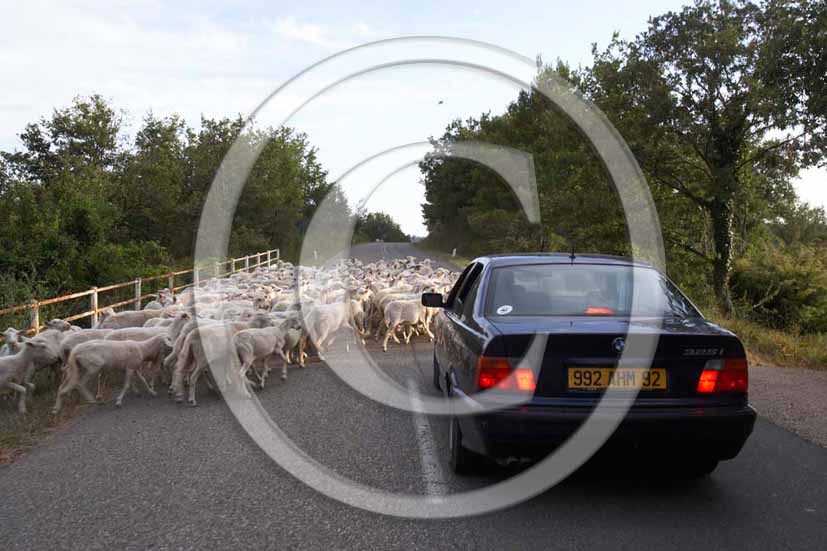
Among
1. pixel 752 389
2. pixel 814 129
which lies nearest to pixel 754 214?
pixel 814 129

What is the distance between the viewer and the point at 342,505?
484cm

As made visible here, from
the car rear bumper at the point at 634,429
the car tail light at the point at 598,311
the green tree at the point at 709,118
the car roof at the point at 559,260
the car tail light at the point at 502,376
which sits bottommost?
the car rear bumper at the point at 634,429

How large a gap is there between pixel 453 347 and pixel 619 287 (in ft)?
4.91

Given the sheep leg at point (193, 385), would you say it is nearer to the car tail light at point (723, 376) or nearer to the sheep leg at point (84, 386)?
the sheep leg at point (84, 386)

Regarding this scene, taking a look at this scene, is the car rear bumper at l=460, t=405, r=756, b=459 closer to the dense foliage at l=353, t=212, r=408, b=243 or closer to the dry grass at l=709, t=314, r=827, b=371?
the dry grass at l=709, t=314, r=827, b=371

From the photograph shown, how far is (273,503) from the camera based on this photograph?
4930 millimetres

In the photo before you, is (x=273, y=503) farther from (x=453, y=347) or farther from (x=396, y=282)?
(x=396, y=282)

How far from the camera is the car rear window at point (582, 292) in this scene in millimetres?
5367

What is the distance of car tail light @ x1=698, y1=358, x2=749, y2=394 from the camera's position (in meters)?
4.61

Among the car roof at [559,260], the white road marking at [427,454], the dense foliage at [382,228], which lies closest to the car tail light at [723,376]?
the car roof at [559,260]

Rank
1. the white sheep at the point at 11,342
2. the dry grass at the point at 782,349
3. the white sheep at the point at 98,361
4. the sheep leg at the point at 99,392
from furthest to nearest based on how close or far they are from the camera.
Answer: the dry grass at the point at 782,349 → the white sheep at the point at 11,342 → the sheep leg at the point at 99,392 → the white sheep at the point at 98,361

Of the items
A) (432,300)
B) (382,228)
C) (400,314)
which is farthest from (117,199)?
(382,228)

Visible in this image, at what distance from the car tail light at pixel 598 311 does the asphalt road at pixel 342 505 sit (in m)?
1.29

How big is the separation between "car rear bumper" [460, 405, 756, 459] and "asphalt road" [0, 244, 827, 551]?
0.47m
